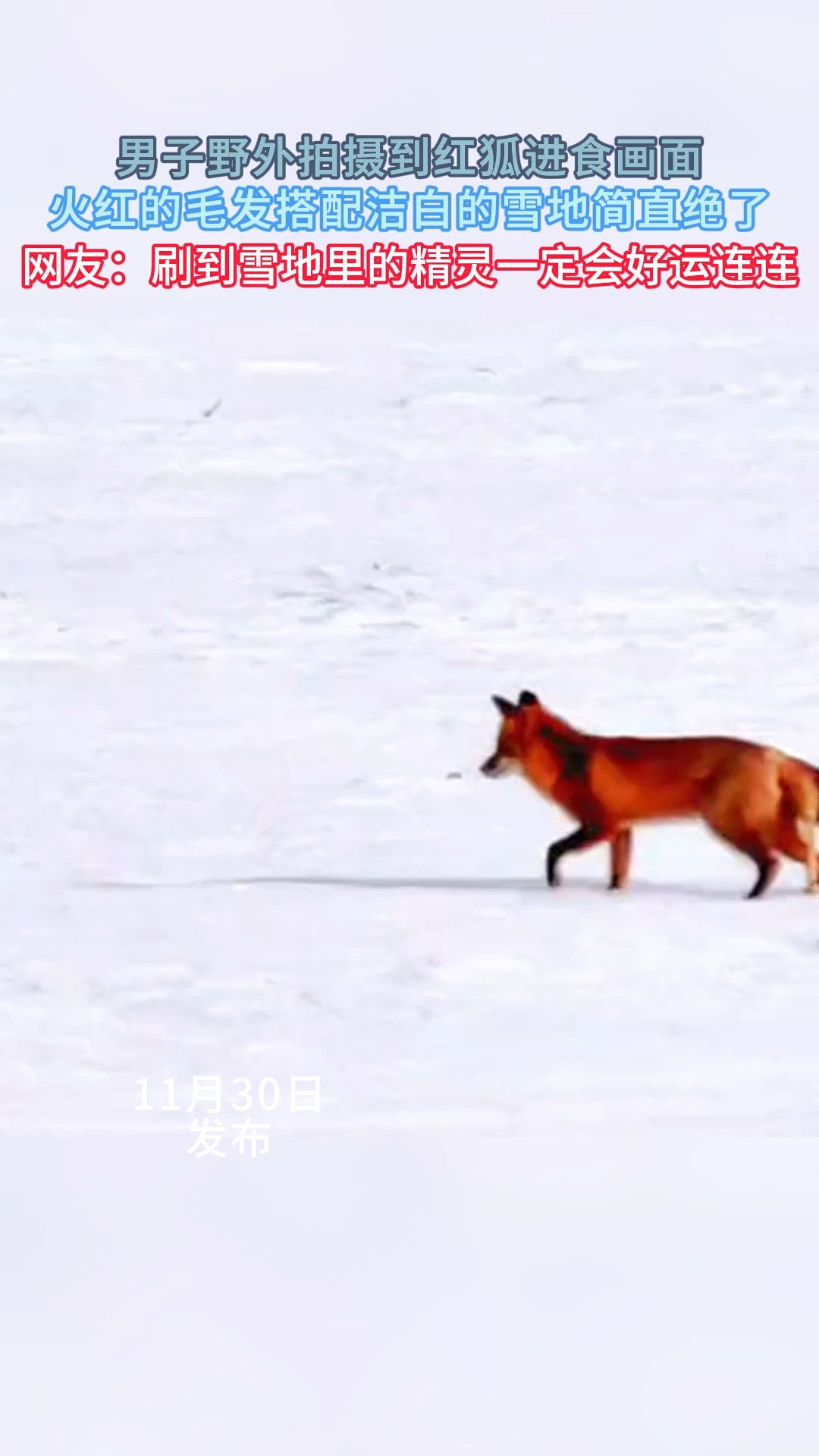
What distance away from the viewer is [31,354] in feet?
43.6

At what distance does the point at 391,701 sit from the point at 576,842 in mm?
2309

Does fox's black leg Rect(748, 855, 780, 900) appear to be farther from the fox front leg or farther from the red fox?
the fox front leg

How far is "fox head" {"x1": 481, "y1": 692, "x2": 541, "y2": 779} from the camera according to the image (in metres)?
7.79

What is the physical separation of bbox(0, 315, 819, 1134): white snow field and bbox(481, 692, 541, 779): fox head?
33 cm

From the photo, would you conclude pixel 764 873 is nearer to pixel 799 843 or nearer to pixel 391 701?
pixel 799 843

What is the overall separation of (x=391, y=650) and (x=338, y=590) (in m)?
0.72

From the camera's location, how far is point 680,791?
298 inches

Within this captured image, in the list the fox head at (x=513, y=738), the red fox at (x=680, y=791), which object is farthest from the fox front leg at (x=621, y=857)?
the fox head at (x=513, y=738)

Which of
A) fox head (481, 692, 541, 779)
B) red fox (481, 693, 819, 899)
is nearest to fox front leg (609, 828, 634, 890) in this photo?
red fox (481, 693, 819, 899)

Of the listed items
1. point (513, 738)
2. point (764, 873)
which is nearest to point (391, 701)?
point (513, 738)

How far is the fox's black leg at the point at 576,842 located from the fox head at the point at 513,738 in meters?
0.24

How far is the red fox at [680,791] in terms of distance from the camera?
24.7ft

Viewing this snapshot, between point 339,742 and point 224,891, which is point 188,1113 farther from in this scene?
point 339,742

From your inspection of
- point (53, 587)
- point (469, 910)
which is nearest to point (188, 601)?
point (53, 587)
